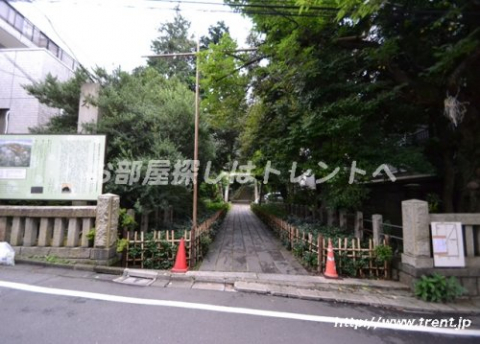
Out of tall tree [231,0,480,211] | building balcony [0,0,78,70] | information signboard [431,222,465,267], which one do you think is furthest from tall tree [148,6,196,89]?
information signboard [431,222,465,267]

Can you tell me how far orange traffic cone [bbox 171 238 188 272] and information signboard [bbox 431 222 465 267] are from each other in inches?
206

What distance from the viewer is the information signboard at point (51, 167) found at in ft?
19.6

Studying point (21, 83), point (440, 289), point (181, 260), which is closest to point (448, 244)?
point (440, 289)

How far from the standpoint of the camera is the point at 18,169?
19.7 feet

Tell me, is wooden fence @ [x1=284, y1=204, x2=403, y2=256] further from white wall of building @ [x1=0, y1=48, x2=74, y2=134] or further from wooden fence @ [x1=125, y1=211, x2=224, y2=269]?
white wall of building @ [x1=0, y1=48, x2=74, y2=134]

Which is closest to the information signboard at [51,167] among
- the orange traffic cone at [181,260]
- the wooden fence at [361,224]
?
the orange traffic cone at [181,260]

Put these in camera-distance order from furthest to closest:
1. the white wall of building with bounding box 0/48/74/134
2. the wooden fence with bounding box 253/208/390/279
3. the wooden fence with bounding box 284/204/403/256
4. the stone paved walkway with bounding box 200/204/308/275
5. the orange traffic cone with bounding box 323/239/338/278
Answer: the white wall of building with bounding box 0/48/74/134 < the stone paved walkway with bounding box 200/204/308/275 < the wooden fence with bounding box 284/204/403/256 < the wooden fence with bounding box 253/208/390/279 < the orange traffic cone with bounding box 323/239/338/278

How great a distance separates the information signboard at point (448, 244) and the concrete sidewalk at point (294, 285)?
711 millimetres

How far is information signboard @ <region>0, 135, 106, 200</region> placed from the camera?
598 cm

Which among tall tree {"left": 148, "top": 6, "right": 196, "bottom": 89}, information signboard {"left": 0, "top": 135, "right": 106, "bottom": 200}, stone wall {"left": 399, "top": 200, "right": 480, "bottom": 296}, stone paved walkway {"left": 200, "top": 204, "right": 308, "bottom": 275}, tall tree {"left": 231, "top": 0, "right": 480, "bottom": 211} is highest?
tall tree {"left": 148, "top": 6, "right": 196, "bottom": 89}

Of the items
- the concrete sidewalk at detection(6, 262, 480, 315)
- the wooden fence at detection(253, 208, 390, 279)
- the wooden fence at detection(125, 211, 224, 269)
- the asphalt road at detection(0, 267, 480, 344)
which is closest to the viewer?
the asphalt road at detection(0, 267, 480, 344)

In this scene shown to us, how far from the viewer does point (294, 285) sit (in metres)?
5.07

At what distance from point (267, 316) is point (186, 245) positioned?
2964 millimetres

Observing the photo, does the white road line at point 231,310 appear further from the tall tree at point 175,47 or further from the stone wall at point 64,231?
the tall tree at point 175,47
